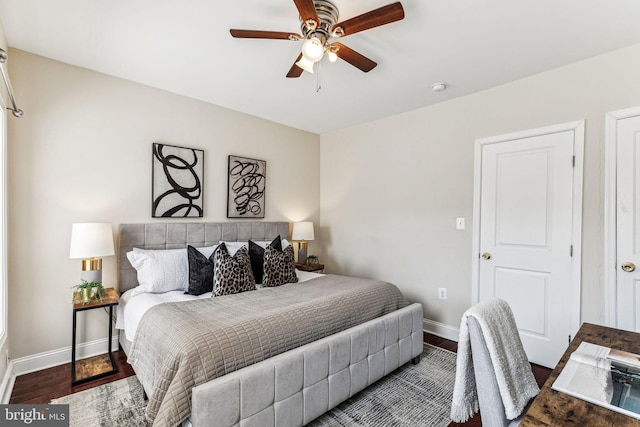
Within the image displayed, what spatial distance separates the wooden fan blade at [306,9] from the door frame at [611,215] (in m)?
2.35

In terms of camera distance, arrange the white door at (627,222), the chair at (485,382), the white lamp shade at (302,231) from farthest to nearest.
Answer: the white lamp shade at (302,231) → the white door at (627,222) → the chair at (485,382)

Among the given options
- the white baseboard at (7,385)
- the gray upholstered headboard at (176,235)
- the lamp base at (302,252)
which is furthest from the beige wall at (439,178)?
the white baseboard at (7,385)

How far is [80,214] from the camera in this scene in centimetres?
260

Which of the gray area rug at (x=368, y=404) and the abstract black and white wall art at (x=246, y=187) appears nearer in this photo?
the gray area rug at (x=368, y=404)

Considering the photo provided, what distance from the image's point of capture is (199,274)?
2.60 m

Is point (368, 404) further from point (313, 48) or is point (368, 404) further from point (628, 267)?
point (313, 48)

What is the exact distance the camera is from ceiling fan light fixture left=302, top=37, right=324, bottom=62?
1.71 m

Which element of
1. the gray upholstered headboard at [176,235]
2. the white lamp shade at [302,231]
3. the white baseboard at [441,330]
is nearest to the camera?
the gray upholstered headboard at [176,235]

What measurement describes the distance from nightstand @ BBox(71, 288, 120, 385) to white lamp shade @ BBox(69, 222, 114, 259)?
1.20 feet

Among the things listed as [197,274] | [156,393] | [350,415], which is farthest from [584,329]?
[197,274]

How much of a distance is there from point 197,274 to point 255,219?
133cm

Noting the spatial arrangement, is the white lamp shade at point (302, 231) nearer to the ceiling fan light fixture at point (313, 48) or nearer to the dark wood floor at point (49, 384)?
the dark wood floor at point (49, 384)

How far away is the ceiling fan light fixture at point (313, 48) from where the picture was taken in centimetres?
171

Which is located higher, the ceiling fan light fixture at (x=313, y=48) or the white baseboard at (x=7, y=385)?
the ceiling fan light fixture at (x=313, y=48)
